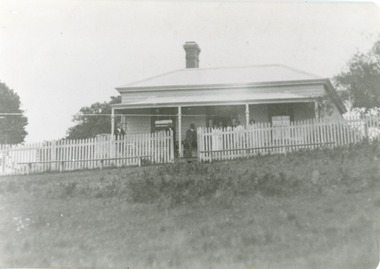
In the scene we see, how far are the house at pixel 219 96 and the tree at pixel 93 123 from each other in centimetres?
3188

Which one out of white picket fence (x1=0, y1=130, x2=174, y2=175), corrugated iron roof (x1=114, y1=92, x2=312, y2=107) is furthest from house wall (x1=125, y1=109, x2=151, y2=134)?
white picket fence (x1=0, y1=130, x2=174, y2=175)

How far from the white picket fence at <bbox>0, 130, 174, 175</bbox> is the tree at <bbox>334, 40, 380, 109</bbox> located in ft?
25.7

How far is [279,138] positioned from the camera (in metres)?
14.0

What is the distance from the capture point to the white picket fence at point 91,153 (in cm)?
1477

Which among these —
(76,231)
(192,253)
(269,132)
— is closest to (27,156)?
(76,231)

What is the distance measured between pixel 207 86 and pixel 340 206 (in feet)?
40.2

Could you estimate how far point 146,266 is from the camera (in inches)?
265

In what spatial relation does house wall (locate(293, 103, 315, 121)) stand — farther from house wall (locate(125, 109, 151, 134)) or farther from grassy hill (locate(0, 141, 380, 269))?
house wall (locate(125, 109, 151, 134))

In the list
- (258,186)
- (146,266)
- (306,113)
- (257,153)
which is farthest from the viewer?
(306,113)

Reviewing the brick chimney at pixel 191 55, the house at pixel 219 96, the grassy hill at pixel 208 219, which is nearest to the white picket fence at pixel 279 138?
the grassy hill at pixel 208 219

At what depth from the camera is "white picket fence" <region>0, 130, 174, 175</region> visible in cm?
1477

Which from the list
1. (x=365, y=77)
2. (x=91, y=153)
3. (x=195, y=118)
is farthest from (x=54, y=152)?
(x=365, y=77)

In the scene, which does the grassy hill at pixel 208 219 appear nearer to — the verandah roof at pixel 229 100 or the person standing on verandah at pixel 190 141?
the person standing on verandah at pixel 190 141

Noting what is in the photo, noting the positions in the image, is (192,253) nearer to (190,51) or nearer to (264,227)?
(264,227)
